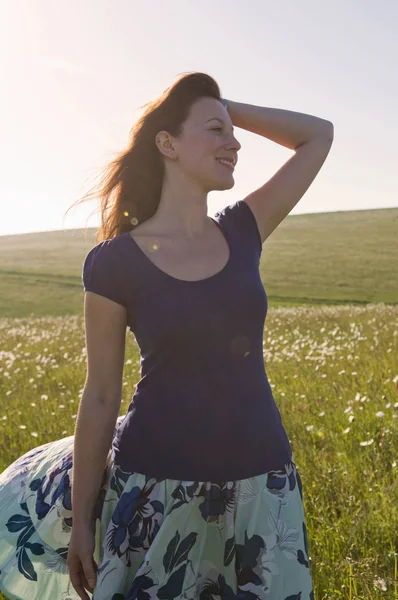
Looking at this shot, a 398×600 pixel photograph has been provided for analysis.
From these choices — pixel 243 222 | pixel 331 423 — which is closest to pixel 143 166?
pixel 243 222

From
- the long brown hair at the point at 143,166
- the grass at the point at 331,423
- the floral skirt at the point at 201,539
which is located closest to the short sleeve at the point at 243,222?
the long brown hair at the point at 143,166

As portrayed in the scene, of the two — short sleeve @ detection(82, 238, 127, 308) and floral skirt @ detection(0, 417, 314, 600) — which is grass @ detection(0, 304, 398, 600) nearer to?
floral skirt @ detection(0, 417, 314, 600)

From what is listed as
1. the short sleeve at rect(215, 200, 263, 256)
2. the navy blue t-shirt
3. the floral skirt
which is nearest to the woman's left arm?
the short sleeve at rect(215, 200, 263, 256)

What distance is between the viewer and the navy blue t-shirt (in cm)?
226

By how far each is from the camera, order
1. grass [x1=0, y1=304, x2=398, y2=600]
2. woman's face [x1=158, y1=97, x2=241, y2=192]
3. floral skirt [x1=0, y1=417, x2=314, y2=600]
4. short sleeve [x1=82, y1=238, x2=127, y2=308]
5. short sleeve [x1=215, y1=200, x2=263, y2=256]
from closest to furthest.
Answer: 1. floral skirt [x1=0, y1=417, x2=314, y2=600]
2. short sleeve [x1=82, y1=238, x2=127, y2=308]
3. woman's face [x1=158, y1=97, x2=241, y2=192]
4. short sleeve [x1=215, y1=200, x2=263, y2=256]
5. grass [x1=0, y1=304, x2=398, y2=600]

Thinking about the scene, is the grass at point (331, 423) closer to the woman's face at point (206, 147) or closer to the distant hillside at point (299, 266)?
the woman's face at point (206, 147)

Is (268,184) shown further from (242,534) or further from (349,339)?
(349,339)

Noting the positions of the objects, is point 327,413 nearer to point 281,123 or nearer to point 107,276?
point 281,123

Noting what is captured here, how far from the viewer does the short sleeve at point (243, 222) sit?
2.71m

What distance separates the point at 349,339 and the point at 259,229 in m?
7.53

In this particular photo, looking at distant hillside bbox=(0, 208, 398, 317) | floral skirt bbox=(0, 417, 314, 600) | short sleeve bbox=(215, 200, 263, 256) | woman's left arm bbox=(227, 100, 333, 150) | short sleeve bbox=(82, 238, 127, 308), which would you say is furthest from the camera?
distant hillside bbox=(0, 208, 398, 317)

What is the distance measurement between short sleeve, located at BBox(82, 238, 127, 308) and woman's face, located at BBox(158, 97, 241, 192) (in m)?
0.53

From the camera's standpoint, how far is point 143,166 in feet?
9.11

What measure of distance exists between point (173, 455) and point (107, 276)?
29.1 inches
